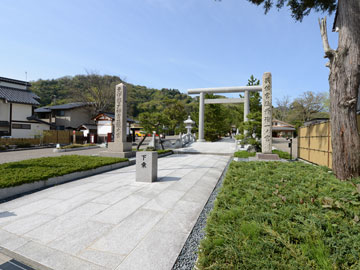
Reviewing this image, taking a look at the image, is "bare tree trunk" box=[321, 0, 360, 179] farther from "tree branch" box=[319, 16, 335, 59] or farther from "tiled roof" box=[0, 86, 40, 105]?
"tiled roof" box=[0, 86, 40, 105]

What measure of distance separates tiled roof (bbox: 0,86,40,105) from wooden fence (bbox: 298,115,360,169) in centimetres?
2861

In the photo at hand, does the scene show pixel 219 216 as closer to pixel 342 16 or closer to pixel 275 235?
pixel 275 235

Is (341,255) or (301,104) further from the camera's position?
(301,104)

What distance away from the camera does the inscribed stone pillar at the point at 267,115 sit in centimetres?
1020

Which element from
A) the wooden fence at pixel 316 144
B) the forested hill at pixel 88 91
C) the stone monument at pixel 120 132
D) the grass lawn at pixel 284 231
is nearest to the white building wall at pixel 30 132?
the forested hill at pixel 88 91

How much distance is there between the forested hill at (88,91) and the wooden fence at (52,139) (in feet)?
29.4

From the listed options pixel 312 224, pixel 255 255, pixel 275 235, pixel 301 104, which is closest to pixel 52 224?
pixel 255 255

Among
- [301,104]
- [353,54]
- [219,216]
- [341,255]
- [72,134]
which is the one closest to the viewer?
[341,255]

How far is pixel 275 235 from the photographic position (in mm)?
2000

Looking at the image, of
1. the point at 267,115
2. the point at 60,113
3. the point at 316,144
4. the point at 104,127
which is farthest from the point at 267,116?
the point at 60,113

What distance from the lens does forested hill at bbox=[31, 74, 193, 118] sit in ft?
104

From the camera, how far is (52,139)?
21359mm

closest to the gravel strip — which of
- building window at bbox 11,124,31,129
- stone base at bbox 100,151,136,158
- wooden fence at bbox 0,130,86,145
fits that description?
stone base at bbox 100,151,136,158

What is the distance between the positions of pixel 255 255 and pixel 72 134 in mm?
25841
